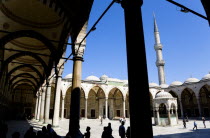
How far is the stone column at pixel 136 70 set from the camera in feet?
8.89

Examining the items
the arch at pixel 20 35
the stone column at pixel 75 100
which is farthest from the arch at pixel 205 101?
the stone column at pixel 75 100

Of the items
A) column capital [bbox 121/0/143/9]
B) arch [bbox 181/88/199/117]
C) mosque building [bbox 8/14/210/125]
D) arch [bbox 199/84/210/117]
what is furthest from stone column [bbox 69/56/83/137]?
arch [bbox 199/84/210/117]

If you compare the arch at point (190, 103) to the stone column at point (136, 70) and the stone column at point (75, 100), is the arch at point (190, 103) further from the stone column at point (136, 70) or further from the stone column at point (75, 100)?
the stone column at point (136, 70)

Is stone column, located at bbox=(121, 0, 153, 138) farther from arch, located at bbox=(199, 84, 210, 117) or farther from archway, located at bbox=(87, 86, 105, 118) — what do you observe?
arch, located at bbox=(199, 84, 210, 117)

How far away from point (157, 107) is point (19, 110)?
23349 mm

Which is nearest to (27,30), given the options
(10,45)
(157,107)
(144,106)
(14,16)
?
(14,16)

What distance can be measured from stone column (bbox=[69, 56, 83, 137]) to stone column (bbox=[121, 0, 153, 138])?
13.4 ft

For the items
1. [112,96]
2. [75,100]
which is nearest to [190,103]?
[112,96]

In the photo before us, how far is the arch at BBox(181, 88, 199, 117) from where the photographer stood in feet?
104

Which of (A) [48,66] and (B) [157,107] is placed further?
(B) [157,107]

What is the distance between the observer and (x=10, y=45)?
526 inches

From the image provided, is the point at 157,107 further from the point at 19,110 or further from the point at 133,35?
the point at 19,110

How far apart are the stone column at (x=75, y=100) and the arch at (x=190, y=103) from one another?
99.5 feet

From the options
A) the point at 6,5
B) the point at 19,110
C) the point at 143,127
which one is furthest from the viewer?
the point at 19,110
